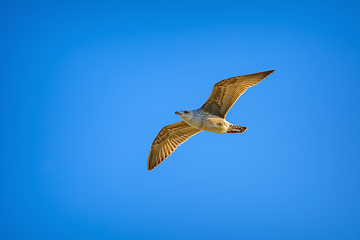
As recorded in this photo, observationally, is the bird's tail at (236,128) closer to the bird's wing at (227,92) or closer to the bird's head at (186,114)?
the bird's wing at (227,92)

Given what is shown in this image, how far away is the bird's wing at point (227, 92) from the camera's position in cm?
995

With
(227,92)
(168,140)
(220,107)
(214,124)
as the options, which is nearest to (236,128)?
(214,124)

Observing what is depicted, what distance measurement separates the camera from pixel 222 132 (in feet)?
34.6

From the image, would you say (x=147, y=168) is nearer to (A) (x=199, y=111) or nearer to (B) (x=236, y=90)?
(A) (x=199, y=111)

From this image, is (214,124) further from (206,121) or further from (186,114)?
(186,114)

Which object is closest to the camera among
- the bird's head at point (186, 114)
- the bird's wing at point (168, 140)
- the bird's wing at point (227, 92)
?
the bird's wing at point (227, 92)

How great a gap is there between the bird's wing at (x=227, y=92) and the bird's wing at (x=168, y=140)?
132cm

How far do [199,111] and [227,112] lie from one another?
2.60 feet

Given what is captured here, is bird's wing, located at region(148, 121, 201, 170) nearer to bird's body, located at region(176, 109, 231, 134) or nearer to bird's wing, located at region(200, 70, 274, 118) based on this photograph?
bird's body, located at region(176, 109, 231, 134)

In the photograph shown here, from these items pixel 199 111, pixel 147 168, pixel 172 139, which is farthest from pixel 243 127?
pixel 147 168

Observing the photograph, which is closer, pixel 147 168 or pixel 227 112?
pixel 227 112

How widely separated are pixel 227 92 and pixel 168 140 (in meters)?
2.82

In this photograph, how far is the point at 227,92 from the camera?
10258mm

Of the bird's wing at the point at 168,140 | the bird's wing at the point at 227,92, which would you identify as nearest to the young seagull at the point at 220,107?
the bird's wing at the point at 227,92
